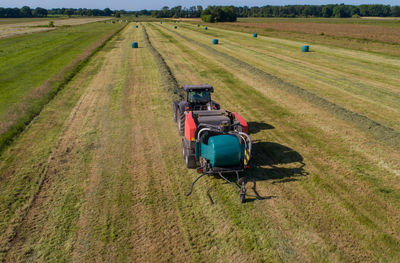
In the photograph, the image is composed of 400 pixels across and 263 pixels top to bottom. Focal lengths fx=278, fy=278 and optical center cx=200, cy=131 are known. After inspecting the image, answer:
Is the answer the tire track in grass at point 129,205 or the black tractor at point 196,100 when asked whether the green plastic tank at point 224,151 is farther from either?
the black tractor at point 196,100

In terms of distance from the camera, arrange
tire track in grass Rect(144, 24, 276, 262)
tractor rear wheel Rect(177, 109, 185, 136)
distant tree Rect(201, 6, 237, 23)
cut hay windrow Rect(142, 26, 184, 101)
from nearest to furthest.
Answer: tire track in grass Rect(144, 24, 276, 262) → tractor rear wheel Rect(177, 109, 185, 136) → cut hay windrow Rect(142, 26, 184, 101) → distant tree Rect(201, 6, 237, 23)

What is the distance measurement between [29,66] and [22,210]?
2217 cm

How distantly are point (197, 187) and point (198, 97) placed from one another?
14.9 ft

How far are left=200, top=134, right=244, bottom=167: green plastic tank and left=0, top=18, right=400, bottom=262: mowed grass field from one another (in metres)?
0.90

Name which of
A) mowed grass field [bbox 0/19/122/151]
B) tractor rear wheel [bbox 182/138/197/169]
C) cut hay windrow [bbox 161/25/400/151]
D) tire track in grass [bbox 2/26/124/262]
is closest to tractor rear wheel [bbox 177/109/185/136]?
tractor rear wheel [bbox 182/138/197/169]

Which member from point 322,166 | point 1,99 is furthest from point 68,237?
point 1,99

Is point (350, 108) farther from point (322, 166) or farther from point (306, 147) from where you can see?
point (322, 166)

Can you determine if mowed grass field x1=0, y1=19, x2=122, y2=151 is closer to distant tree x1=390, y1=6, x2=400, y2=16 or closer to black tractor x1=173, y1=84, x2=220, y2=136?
black tractor x1=173, y1=84, x2=220, y2=136

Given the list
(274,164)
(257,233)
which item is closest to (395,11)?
(274,164)

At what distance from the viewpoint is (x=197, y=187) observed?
780cm

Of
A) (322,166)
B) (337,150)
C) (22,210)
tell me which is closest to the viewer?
(22,210)

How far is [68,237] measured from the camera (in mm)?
6059

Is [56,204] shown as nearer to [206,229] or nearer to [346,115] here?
[206,229]

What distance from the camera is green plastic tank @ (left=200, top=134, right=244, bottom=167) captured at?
7145mm
